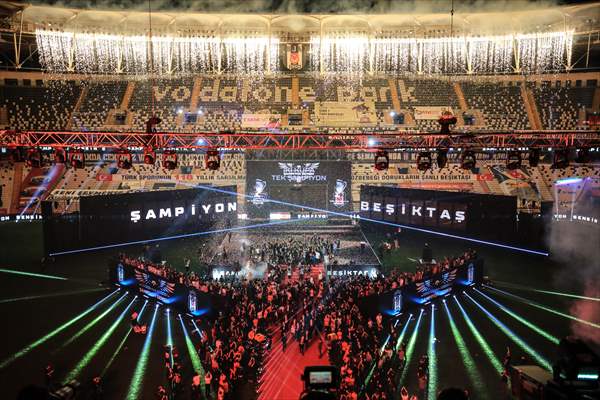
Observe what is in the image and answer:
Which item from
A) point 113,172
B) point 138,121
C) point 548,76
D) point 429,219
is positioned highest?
point 548,76

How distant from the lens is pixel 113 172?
105 ft

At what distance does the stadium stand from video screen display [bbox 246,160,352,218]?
133 mm

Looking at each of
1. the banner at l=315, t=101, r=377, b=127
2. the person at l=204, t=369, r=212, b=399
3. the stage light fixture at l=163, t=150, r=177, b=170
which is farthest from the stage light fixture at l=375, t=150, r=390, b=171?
the banner at l=315, t=101, r=377, b=127

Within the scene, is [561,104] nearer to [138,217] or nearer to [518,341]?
[518,341]

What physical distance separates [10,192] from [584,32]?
41786mm

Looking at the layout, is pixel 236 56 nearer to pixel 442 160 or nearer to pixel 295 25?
pixel 295 25

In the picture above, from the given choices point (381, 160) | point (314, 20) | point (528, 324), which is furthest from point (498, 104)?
point (528, 324)

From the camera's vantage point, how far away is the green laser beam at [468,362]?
10625 millimetres

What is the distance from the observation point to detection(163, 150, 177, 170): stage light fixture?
14422 millimetres

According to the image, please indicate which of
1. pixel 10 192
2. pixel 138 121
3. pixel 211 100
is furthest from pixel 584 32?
pixel 10 192

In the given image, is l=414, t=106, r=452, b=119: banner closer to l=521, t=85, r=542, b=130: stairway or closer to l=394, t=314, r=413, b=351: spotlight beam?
l=521, t=85, r=542, b=130: stairway

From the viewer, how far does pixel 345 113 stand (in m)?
34.7

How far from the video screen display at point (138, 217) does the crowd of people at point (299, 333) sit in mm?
6361

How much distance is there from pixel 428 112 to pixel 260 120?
522 inches
